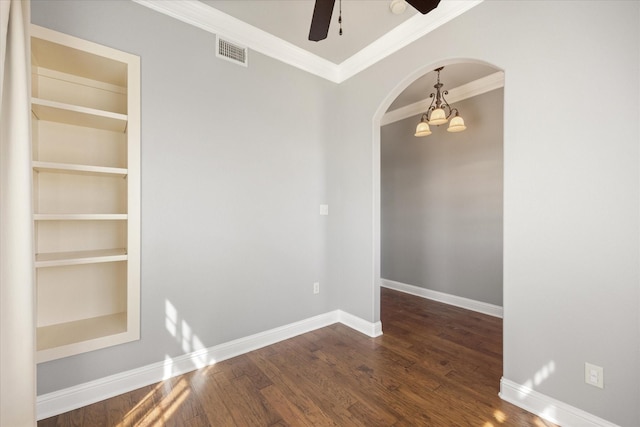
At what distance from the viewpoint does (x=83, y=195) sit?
2.10 metres

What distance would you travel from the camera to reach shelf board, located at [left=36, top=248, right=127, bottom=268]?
172 cm

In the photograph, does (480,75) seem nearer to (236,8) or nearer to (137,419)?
(236,8)

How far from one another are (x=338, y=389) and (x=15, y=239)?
82.0 inches

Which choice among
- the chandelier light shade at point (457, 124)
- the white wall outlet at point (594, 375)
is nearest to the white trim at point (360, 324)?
the white wall outlet at point (594, 375)

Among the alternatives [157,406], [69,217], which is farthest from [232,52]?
[157,406]

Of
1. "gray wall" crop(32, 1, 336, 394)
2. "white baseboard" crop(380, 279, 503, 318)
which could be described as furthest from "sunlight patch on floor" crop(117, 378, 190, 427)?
"white baseboard" crop(380, 279, 503, 318)

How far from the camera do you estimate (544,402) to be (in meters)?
1.73

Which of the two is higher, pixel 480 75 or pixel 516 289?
pixel 480 75

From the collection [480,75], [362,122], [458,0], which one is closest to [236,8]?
[362,122]

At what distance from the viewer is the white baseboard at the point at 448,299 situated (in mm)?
3398

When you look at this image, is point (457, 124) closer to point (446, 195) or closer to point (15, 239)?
point (446, 195)

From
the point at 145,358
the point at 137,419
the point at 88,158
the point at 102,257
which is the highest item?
the point at 88,158

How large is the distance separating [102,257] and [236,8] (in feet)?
7.14

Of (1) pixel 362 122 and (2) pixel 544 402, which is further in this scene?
(1) pixel 362 122
